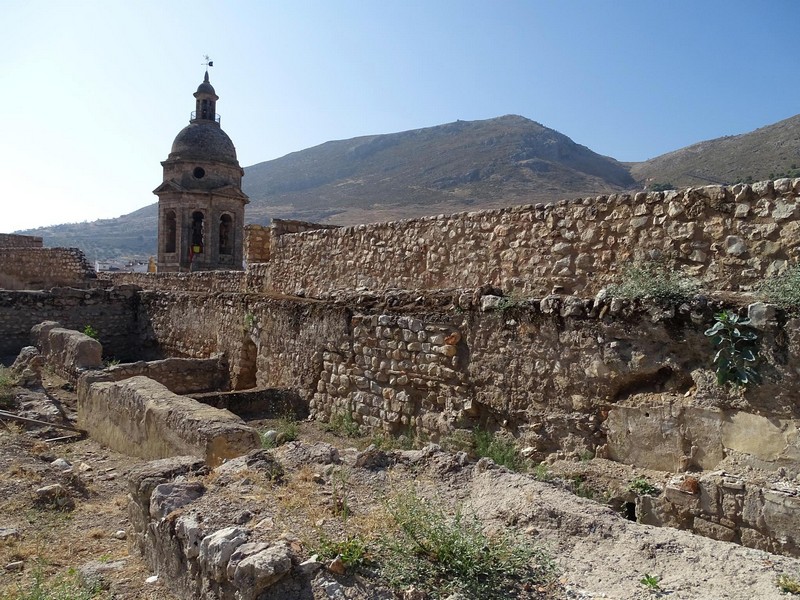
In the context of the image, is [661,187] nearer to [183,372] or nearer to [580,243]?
[183,372]

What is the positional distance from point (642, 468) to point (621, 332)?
107 centimetres

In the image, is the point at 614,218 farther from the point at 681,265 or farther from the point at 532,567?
the point at 532,567

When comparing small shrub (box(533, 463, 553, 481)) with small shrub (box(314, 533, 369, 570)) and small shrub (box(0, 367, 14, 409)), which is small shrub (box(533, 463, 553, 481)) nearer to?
small shrub (box(314, 533, 369, 570))

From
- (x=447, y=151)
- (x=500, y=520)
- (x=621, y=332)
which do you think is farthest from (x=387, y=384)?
(x=447, y=151)

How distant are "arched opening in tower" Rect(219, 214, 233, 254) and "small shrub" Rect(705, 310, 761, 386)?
75.2ft

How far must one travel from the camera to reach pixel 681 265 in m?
5.25

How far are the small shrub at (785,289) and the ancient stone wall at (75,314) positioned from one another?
14.3m

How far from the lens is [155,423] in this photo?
6348mm

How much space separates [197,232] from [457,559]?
24.4m

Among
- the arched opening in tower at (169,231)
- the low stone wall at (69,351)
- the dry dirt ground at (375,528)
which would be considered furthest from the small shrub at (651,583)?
the arched opening in tower at (169,231)

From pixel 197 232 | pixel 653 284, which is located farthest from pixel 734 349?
pixel 197 232

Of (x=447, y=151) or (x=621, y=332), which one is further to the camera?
(x=447, y=151)

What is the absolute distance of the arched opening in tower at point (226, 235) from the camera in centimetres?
2502

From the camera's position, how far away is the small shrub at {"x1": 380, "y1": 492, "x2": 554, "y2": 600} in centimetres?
263
